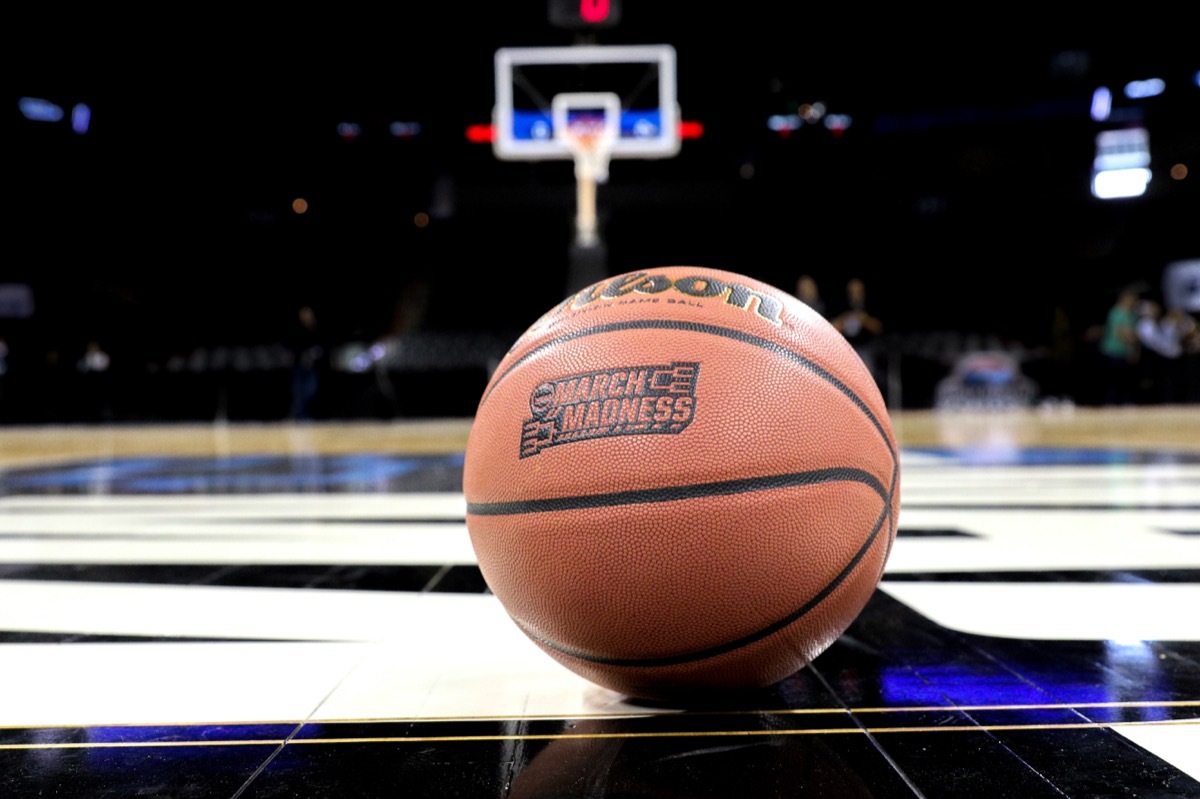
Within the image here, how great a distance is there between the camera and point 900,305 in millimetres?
20453

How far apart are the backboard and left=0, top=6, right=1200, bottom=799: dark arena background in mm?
81

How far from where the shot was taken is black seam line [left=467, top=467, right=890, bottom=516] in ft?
5.32

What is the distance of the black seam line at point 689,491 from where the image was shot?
63.9 inches

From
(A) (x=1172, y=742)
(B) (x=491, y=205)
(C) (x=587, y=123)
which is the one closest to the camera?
(A) (x=1172, y=742)

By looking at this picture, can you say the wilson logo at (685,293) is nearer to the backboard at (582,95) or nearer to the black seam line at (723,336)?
the black seam line at (723,336)

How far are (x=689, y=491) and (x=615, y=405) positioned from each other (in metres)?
0.18

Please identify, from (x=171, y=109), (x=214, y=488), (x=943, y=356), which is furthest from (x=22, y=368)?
(x=943, y=356)

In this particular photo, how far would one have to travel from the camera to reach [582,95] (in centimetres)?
1228

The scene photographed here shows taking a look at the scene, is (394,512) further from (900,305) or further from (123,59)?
(900,305)

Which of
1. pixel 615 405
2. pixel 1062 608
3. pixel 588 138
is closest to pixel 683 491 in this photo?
pixel 615 405

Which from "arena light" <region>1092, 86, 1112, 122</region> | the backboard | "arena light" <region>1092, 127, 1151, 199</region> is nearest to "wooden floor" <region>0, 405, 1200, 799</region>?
the backboard

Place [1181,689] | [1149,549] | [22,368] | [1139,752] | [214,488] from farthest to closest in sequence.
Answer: [22,368] < [214,488] < [1149,549] < [1181,689] < [1139,752]

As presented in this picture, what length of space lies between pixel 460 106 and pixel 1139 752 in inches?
712

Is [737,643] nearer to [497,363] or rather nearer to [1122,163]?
[497,363]
